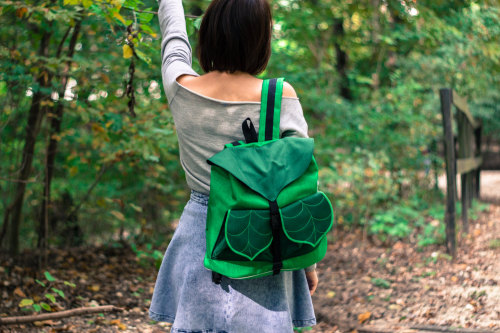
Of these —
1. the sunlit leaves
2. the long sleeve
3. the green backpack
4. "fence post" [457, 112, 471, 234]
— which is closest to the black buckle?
the green backpack

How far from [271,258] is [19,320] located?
2.11 meters

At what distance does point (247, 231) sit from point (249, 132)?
1.02 feet

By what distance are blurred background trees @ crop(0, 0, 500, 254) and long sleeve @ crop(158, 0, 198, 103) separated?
0.70 metres

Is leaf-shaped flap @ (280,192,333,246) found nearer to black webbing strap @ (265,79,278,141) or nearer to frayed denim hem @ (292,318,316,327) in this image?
black webbing strap @ (265,79,278,141)

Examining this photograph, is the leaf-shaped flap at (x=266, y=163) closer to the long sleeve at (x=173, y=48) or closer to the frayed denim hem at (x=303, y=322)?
the long sleeve at (x=173, y=48)

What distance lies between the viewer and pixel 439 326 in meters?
3.39

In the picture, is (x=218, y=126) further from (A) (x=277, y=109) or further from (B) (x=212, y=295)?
(B) (x=212, y=295)

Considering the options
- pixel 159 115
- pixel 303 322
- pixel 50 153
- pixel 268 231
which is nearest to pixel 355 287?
pixel 159 115

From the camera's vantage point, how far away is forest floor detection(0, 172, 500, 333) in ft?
11.6

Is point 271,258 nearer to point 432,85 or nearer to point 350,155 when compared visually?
point 350,155

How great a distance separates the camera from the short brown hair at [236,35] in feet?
5.02

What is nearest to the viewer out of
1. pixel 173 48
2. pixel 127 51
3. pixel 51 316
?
pixel 173 48

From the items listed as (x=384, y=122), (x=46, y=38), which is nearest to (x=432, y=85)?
(x=384, y=122)

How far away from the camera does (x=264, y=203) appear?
1490 mm
